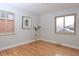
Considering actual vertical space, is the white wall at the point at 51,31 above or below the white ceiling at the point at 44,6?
below

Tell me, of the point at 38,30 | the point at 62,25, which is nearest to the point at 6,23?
the point at 38,30

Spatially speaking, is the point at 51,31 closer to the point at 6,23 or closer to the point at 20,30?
the point at 20,30

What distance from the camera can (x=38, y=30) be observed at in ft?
3.96

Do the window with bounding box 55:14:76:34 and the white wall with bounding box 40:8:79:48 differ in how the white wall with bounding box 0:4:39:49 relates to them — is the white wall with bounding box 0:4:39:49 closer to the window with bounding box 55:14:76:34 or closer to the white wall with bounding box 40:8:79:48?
the white wall with bounding box 40:8:79:48

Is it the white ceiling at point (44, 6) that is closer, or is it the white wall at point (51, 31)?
the white ceiling at point (44, 6)

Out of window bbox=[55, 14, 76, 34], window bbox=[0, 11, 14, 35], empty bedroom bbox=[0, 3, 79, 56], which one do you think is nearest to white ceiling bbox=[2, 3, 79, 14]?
empty bedroom bbox=[0, 3, 79, 56]

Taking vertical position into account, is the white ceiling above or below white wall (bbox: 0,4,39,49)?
above

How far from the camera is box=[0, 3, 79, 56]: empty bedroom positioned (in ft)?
3.59

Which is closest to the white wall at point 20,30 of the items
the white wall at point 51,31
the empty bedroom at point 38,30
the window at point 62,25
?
the empty bedroom at point 38,30

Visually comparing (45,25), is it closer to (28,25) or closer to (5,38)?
(28,25)

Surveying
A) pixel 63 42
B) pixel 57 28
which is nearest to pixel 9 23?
pixel 57 28

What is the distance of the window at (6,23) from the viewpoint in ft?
3.81

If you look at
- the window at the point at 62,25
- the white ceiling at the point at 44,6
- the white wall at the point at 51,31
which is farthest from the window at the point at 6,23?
the window at the point at 62,25

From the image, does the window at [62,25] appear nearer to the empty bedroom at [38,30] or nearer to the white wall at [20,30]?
the empty bedroom at [38,30]
